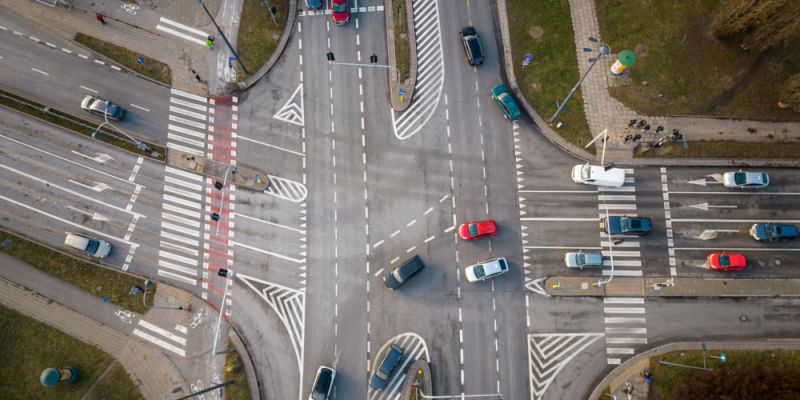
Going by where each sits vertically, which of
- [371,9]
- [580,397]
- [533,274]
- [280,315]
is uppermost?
[371,9]

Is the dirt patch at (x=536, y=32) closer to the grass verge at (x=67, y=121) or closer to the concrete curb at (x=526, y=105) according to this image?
the concrete curb at (x=526, y=105)

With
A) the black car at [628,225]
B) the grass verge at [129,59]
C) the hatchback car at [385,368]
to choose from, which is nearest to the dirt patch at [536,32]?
the black car at [628,225]

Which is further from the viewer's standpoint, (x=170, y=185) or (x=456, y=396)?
(x=170, y=185)

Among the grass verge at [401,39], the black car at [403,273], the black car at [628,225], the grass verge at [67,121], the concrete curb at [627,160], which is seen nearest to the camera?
the black car at [403,273]

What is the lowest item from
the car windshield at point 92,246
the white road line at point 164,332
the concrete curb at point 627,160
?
the white road line at point 164,332

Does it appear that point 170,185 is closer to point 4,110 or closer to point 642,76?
point 4,110

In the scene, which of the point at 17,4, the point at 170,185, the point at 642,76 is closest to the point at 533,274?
the point at 642,76
